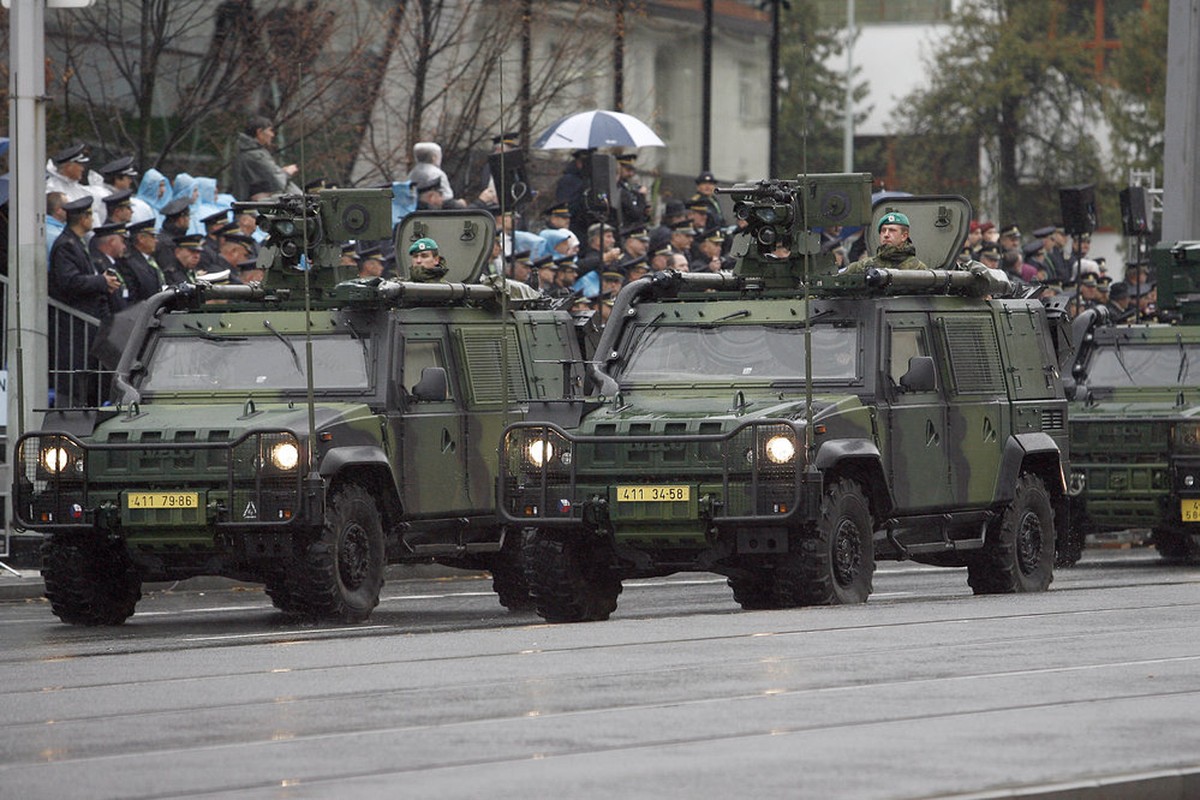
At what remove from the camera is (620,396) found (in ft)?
61.6

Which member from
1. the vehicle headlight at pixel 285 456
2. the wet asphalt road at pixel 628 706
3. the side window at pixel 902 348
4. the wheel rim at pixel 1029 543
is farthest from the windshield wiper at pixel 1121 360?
the vehicle headlight at pixel 285 456

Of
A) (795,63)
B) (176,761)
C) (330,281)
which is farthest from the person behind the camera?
(795,63)

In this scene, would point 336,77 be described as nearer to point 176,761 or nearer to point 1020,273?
point 1020,273

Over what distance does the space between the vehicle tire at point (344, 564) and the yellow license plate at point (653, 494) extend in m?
1.90

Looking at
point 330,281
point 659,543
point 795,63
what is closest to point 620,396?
→ point 659,543

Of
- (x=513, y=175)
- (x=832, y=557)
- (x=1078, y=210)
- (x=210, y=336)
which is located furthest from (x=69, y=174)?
(x=1078, y=210)

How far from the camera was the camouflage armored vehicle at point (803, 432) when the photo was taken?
1777cm

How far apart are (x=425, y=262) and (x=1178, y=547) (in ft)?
29.7

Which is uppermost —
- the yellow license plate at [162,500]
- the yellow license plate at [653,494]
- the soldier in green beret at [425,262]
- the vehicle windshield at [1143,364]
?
the soldier in green beret at [425,262]

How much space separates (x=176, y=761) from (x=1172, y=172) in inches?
968

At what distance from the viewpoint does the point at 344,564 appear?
61.4 feet

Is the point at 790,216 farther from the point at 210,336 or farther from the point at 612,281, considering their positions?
the point at 612,281

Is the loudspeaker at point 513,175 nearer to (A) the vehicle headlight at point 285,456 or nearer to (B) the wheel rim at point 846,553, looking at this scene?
(A) the vehicle headlight at point 285,456

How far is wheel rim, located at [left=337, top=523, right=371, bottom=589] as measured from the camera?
61.2 feet
